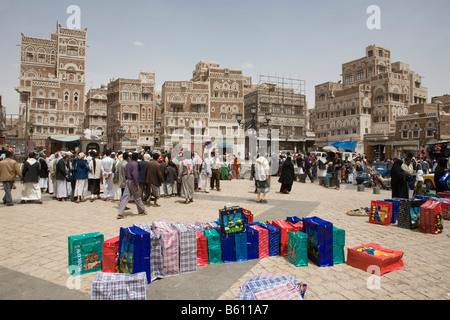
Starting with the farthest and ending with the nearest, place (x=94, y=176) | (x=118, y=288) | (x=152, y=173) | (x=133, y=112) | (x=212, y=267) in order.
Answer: (x=133, y=112) < (x=94, y=176) < (x=152, y=173) < (x=212, y=267) < (x=118, y=288)

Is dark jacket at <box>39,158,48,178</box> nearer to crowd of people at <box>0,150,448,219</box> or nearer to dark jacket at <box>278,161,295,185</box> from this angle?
crowd of people at <box>0,150,448,219</box>

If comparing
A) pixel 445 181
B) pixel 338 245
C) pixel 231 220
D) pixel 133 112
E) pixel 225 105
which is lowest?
pixel 338 245

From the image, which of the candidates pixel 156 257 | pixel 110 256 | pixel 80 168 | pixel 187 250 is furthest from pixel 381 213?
pixel 80 168

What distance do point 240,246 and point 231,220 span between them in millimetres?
448

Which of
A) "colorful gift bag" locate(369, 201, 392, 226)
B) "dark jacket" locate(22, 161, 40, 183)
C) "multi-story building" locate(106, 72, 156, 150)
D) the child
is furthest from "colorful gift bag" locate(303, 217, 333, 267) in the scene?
"multi-story building" locate(106, 72, 156, 150)

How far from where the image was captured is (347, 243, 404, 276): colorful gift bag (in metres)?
4.15

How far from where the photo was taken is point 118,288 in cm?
308

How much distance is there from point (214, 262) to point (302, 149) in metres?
52.7

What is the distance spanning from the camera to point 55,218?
748 cm

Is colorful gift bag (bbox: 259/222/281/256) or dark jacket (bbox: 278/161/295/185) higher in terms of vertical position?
dark jacket (bbox: 278/161/295/185)

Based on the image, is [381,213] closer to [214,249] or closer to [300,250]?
[300,250]

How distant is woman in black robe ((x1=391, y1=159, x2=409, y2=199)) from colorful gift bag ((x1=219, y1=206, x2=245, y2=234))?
243 inches
